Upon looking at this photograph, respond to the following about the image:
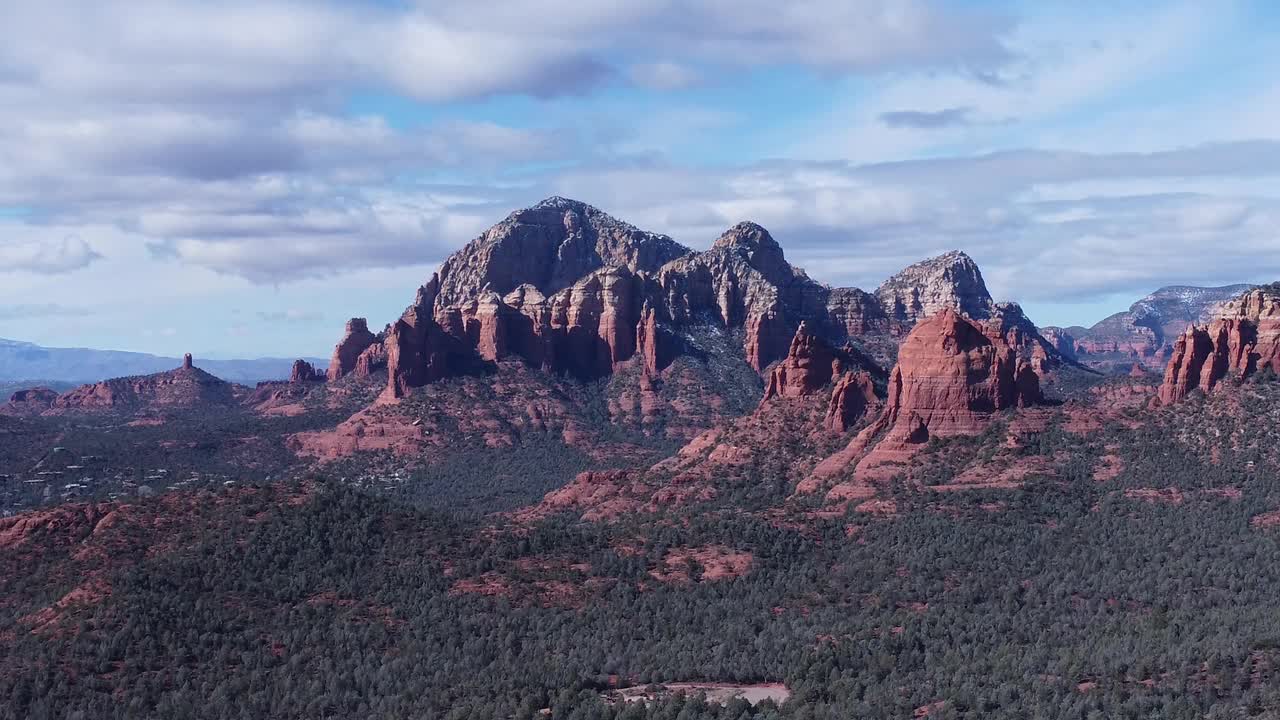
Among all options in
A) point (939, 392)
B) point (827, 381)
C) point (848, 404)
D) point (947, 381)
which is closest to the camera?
point (947, 381)

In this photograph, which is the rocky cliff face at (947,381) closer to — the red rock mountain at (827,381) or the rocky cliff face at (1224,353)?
the red rock mountain at (827,381)

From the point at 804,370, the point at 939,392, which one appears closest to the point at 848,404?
the point at 804,370

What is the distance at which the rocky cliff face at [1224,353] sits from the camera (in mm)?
134375

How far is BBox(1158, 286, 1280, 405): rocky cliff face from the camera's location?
134375 mm

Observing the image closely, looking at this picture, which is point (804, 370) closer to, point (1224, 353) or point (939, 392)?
point (939, 392)

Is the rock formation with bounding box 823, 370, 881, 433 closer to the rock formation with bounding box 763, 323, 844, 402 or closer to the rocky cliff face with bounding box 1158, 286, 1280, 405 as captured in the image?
the rock formation with bounding box 763, 323, 844, 402

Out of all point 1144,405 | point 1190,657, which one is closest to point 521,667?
point 1190,657

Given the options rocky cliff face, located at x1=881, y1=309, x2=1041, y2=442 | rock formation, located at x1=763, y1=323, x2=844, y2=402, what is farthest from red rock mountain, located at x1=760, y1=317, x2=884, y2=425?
rocky cliff face, located at x1=881, y1=309, x2=1041, y2=442

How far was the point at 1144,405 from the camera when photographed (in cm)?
14075

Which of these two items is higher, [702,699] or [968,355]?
[968,355]

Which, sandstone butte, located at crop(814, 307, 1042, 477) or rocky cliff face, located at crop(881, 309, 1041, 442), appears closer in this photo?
sandstone butte, located at crop(814, 307, 1042, 477)

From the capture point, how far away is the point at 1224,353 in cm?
13638

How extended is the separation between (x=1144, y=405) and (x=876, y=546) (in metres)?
41.4

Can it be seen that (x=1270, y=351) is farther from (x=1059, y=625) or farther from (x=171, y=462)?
(x=171, y=462)
